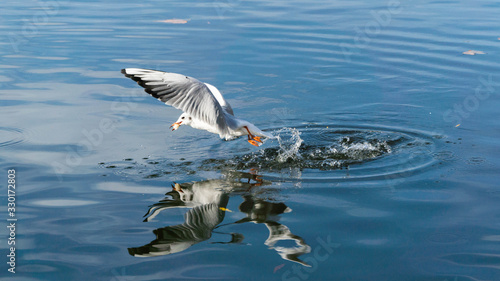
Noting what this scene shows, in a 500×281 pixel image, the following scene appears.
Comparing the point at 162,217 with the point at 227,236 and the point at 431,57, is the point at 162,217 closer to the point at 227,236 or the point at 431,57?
the point at 227,236

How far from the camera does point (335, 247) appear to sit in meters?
5.04

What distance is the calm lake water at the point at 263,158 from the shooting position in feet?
16.1

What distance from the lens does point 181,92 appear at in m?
6.93

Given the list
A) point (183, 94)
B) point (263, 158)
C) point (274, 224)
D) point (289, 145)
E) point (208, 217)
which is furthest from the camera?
point (289, 145)

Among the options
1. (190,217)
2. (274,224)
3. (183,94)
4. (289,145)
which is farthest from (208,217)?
(289,145)

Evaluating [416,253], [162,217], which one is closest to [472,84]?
[416,253]

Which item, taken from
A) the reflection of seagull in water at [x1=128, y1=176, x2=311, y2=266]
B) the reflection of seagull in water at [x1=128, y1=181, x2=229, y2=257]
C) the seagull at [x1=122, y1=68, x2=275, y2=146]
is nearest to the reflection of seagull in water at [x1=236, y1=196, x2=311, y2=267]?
the reflection of seagull in water at [x1=128, y1=176, x2=311, y2=266]

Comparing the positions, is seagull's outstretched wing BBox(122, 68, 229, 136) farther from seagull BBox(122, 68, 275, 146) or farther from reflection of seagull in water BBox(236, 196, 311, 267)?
reflection of seagull in water BBox(236, 196, 311, 267)

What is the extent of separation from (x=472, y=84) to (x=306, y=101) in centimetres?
317

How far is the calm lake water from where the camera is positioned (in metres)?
4.92

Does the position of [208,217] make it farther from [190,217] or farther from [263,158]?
[263,158]

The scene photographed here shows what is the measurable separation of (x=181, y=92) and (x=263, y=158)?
54.7 inches

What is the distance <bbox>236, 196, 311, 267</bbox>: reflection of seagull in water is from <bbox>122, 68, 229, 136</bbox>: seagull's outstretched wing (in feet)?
4.33

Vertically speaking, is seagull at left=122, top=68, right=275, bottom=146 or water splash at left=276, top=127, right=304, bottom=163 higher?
seagull at left=122, top=68, right=275, bottom=146
